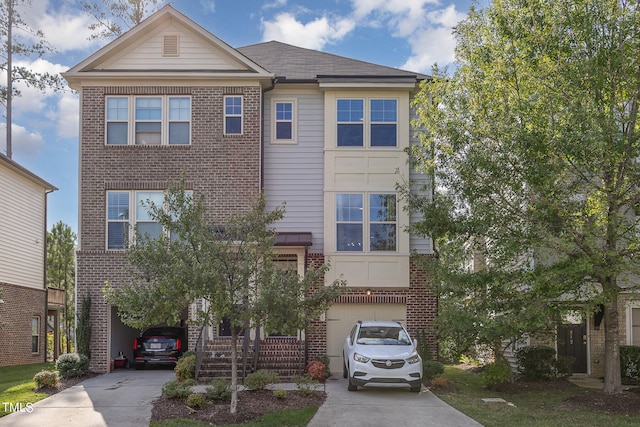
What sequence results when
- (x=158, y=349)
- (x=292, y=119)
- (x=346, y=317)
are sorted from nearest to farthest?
1. (x=158, y=349)
2. (x=346, y=317)
3. (x=292, y=119)

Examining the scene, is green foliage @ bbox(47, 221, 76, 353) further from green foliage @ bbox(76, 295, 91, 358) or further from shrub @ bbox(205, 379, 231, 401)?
shrub @ bbox(205, 379, 231, 401)

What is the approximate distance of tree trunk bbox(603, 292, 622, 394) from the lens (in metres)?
Result: 13.8

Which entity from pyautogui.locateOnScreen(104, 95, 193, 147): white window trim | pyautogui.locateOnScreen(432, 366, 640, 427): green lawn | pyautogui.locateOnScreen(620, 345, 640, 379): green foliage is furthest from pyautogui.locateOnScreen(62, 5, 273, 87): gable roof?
pyautogui.locateOnScreen(620, 345, 640, 379): green foliage

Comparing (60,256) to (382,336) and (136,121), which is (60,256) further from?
(382,336)

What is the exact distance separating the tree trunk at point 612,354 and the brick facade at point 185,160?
32.7ft

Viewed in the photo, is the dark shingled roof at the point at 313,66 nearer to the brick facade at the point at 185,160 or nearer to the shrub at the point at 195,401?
the brick facade at the point at 185,160

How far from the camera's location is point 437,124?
1518cm

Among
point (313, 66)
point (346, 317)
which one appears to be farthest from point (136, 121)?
point (346, 317)

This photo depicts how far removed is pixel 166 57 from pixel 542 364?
14.0 m

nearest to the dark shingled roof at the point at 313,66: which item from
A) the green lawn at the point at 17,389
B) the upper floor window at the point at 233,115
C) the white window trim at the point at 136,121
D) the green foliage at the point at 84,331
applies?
the upper floor window at the point at 233,115

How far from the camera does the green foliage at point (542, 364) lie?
17.0m

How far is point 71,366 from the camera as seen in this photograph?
1642cm

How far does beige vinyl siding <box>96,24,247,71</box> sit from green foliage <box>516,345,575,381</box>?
11582mm

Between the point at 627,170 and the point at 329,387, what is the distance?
839 centimetres
